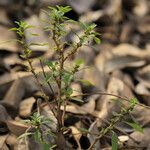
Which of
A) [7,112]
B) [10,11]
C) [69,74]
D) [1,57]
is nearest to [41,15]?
[10,11]

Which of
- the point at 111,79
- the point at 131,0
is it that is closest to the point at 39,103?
the point at 111,79

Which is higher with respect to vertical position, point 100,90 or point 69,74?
point 69,74

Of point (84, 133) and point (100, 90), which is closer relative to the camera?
point (84, 133)

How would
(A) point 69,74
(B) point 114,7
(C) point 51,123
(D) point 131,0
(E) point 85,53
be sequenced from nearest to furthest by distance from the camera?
(A) point 69,74 < (C) point 51,123 < (E) point 85,53 < (B) point 114,7 < (D) point 131,0

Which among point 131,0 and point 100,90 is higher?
point 131,0

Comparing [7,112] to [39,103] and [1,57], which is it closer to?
[39,103]

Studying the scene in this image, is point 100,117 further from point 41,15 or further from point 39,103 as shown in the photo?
point 41,15

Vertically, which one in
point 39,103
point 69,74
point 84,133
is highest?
point 69,74

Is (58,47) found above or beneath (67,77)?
above

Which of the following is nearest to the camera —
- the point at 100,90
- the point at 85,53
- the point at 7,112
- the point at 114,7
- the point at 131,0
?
the point at 7,112
